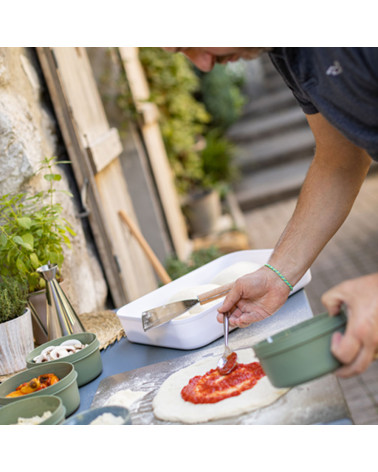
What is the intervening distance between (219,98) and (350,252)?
3.80 metres

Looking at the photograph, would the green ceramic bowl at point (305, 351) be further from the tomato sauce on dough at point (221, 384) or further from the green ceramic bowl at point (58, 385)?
the green ceramic bowl at point (58, 385)

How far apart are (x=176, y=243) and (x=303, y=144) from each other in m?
3.53

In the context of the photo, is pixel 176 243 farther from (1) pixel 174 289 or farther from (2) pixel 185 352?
(2) pixel 185 352

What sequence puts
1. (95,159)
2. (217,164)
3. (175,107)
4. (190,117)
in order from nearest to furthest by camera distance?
(95,159) → (175,107) → (190,117) → (217,164)

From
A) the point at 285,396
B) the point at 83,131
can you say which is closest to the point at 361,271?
the point at 83,131

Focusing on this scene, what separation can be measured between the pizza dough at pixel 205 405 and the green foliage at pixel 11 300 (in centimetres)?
53

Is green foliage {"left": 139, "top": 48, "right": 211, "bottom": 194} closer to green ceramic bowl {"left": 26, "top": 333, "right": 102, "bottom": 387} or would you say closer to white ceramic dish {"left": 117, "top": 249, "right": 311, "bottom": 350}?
white ceramic dish {"left": 117, "top": 249, "right": 311, "bottom": 350}

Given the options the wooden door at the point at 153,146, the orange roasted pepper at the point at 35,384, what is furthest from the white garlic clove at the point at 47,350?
the wooden door at the point at 153,146

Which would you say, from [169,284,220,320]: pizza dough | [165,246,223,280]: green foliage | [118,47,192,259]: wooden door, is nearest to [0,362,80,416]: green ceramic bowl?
[169,284,220,320]: pizza dough

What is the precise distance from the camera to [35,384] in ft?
4.34

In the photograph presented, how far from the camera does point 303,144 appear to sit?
24.9ft

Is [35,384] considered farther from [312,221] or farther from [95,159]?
[95,159]

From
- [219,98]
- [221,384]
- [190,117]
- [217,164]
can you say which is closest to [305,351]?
[221,384]

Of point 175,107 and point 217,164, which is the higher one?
point 175,107
